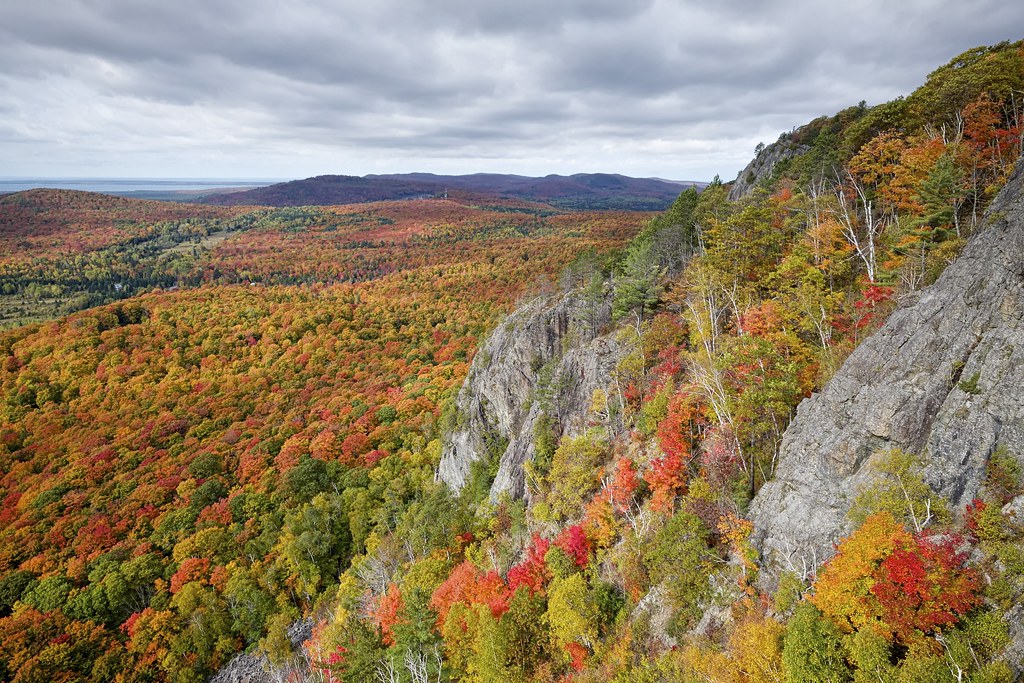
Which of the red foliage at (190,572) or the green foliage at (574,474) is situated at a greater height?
the green foliage at (574,474)

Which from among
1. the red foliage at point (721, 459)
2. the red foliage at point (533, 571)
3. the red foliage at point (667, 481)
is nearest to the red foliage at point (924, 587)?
the red foliage at point (721, 459)

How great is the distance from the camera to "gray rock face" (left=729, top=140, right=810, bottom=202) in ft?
246

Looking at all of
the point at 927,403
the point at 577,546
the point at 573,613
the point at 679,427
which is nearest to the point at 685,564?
the point at 573,613

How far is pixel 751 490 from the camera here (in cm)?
2492

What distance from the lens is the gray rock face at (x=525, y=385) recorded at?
4631cm

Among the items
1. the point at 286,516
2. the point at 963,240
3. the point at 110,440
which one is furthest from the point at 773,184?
the point at 110,440

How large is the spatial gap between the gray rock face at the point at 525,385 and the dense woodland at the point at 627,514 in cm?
317

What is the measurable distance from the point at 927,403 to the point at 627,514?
18.5 metres

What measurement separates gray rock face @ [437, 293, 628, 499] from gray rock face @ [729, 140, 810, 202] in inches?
1677

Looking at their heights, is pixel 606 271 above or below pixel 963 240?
below

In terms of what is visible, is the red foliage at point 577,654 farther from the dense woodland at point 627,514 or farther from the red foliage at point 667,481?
the red foliage at point 667,481

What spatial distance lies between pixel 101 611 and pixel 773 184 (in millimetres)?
107428

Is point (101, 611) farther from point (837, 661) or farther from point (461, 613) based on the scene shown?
point (837, 661)

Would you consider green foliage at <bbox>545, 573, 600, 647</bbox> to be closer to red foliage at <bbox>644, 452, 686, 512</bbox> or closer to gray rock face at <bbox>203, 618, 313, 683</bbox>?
red foliage at <bbox>644, 452, 686, 512</bbox>
